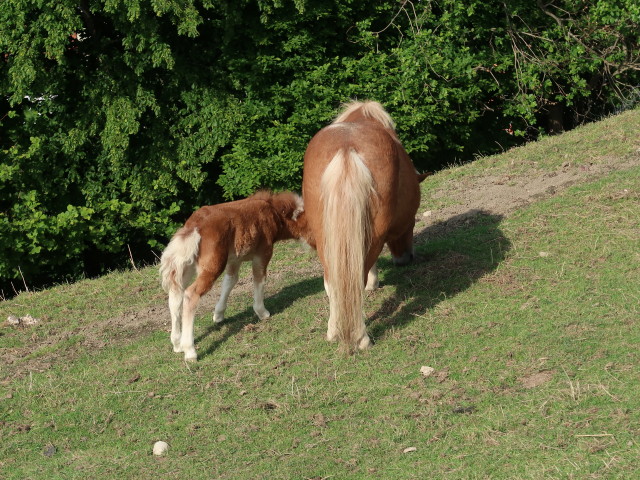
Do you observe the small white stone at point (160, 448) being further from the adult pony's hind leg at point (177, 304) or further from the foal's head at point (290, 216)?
the foal's head at point (290, 216)

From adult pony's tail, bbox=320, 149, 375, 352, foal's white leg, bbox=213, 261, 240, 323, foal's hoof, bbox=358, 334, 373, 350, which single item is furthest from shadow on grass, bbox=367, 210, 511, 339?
foal's white leg, bbox=213, 261, 240, 323

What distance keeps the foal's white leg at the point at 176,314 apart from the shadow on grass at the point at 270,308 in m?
0.25

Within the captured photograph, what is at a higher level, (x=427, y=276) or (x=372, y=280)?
(x=372, y=280)

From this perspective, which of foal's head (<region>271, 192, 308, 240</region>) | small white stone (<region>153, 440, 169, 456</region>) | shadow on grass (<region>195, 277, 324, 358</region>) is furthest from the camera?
foal's head (<region>271, 192, 308, 240</region>)

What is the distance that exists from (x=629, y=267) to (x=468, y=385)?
287 cm

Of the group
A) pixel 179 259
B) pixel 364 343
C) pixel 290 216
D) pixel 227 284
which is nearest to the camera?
pixel 364 343

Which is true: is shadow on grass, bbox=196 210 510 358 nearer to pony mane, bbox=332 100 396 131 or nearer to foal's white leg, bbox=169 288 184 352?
foal's white leg, bbox=169 288 184 352

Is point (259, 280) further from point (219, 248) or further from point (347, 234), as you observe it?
point (347, 234)

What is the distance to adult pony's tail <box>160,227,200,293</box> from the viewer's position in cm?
786

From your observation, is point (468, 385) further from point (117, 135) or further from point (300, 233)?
point (117, 135)

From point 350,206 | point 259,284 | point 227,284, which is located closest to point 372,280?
point 259,284

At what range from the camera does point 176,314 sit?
805 centimetres

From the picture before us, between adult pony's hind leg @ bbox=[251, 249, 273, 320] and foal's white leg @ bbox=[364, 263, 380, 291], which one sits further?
foal's white leg @ bbox=[364, 263, 380, 291]

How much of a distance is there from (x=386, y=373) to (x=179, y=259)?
223 cm
